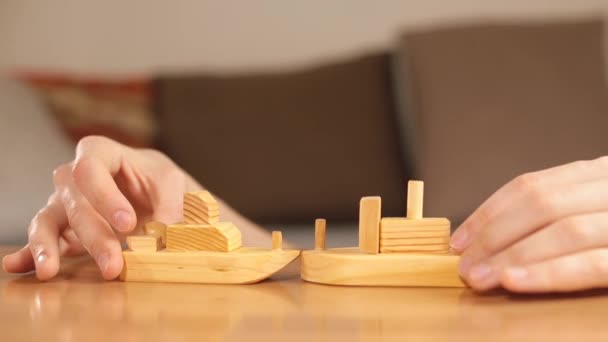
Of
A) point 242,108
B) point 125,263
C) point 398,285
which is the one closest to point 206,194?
point 125,263

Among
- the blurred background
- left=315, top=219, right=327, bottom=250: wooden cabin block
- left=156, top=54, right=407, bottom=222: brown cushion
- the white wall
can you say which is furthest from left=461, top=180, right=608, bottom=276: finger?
the white wall

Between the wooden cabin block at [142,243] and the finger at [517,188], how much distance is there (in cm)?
30

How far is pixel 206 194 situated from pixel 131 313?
0.19 metres

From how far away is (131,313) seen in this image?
0.70 meters

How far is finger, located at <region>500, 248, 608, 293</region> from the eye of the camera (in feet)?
2.44

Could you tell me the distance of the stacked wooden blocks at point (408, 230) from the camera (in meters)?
0.82

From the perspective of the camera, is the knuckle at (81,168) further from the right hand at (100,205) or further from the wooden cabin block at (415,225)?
the wooden cabin block at (415,225)

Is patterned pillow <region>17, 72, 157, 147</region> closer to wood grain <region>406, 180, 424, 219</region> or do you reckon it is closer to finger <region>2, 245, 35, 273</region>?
finger <region>2, 245, 35, 273</region>

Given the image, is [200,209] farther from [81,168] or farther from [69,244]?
[69,244]

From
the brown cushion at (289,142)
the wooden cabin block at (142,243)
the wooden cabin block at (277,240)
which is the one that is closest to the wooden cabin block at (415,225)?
the wooden cabin block at (277,240)

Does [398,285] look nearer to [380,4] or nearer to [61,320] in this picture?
[61,320]

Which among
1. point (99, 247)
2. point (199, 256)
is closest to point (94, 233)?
point (99, 247)

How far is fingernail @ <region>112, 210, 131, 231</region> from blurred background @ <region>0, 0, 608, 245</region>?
3.89 ft

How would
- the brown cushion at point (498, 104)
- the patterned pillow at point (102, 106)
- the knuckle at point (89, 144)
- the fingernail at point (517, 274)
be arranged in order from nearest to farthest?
1. the fingernail at point (517, 274)
2. the knuckle at point (89, 144)
3. the brown cushion at point (498, 104)
4. the patterned pillow at point (102, 106)
